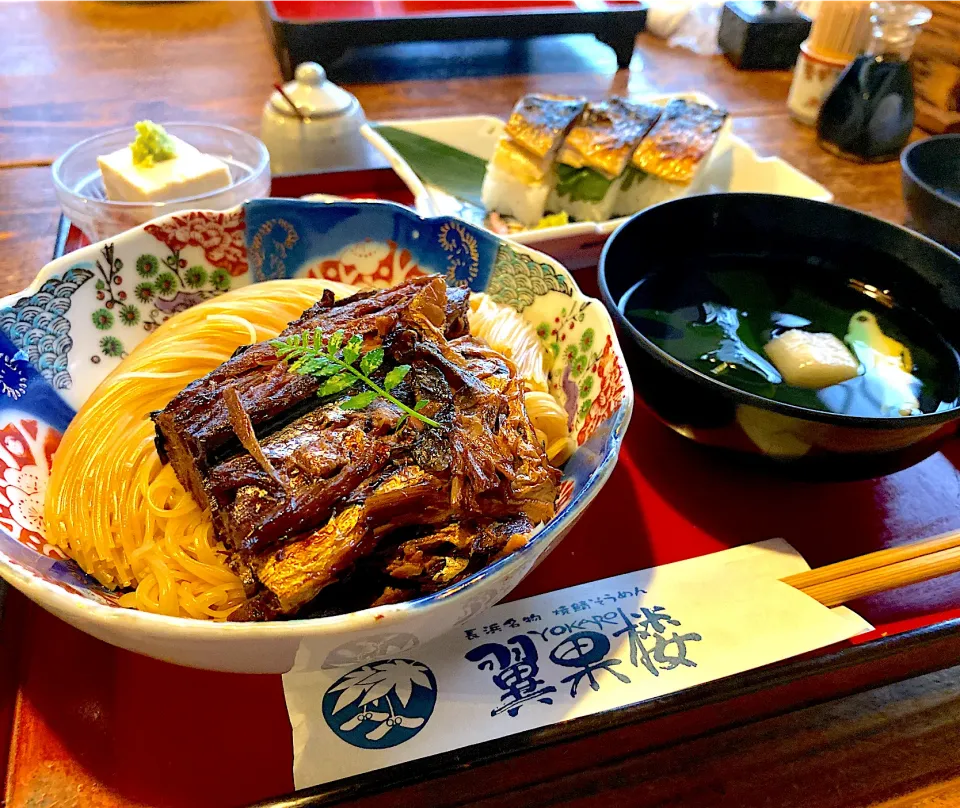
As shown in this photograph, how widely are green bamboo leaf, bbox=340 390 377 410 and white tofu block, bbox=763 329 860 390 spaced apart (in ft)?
2.97

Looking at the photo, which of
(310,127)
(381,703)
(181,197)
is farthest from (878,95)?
(381,703)

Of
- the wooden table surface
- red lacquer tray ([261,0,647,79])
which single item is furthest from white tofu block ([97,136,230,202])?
red lacquer tray ([261,0,647,79])

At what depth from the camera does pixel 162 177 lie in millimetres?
2025

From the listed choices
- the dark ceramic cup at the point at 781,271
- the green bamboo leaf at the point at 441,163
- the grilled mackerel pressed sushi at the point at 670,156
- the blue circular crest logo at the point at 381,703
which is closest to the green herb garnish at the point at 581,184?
the grilled mackerel pressed sushi at the point at 670,156

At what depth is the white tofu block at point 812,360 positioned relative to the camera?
1449mm

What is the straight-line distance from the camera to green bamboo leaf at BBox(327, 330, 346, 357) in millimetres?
1147

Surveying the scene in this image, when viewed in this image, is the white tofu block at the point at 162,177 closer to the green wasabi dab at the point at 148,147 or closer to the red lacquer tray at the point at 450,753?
the green wasabi dab at the point at 148,147

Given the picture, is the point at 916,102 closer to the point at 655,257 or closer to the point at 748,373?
the point at 655,257

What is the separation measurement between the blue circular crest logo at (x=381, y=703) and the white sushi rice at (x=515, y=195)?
1655 millimetres

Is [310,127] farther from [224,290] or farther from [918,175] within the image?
[918,175]

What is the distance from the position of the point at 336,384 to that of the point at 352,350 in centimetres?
8

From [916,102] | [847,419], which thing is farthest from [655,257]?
[916,102]

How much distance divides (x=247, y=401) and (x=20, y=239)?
1.60 m

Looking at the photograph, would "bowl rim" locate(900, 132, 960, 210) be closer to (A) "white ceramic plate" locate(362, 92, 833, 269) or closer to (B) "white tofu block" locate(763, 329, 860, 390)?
(A) "white ceramic plate" locate(362, 92, 833, 269)
